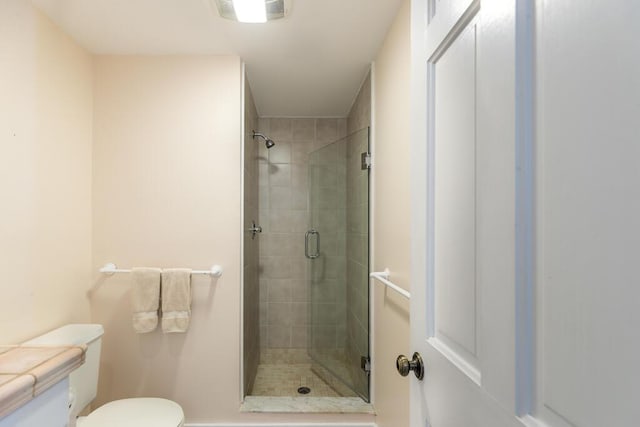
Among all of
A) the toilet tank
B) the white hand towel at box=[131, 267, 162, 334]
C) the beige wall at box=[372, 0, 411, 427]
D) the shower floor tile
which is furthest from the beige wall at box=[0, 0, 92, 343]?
Answer: the beige wall at box=[372, 0, 411, 427]

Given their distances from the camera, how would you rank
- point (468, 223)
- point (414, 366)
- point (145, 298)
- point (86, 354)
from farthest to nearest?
point (145, 298)
point (86, 354)
point (414, 366)
point (468, 223)

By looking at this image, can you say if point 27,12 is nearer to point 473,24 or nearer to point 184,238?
point 184,238

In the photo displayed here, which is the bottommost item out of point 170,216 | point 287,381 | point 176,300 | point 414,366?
point 287,381

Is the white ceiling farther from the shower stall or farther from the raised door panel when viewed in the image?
the raised door panel

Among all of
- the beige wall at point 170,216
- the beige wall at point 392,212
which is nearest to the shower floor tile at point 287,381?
the beige wall at point 170,216

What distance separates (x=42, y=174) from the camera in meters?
1.60

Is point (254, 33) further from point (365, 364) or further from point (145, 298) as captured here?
point (365, 364)

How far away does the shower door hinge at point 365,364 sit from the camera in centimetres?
216

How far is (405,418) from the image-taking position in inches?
60.3

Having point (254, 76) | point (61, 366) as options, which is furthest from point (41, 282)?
point (254, 76)

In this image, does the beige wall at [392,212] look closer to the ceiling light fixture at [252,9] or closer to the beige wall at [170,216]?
the ceiling light fixture at [252,9]

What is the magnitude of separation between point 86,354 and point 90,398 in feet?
1.12

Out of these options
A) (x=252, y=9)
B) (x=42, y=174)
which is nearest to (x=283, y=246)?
(x=42, y=174)

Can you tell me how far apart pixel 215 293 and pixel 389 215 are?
1.12 metres
